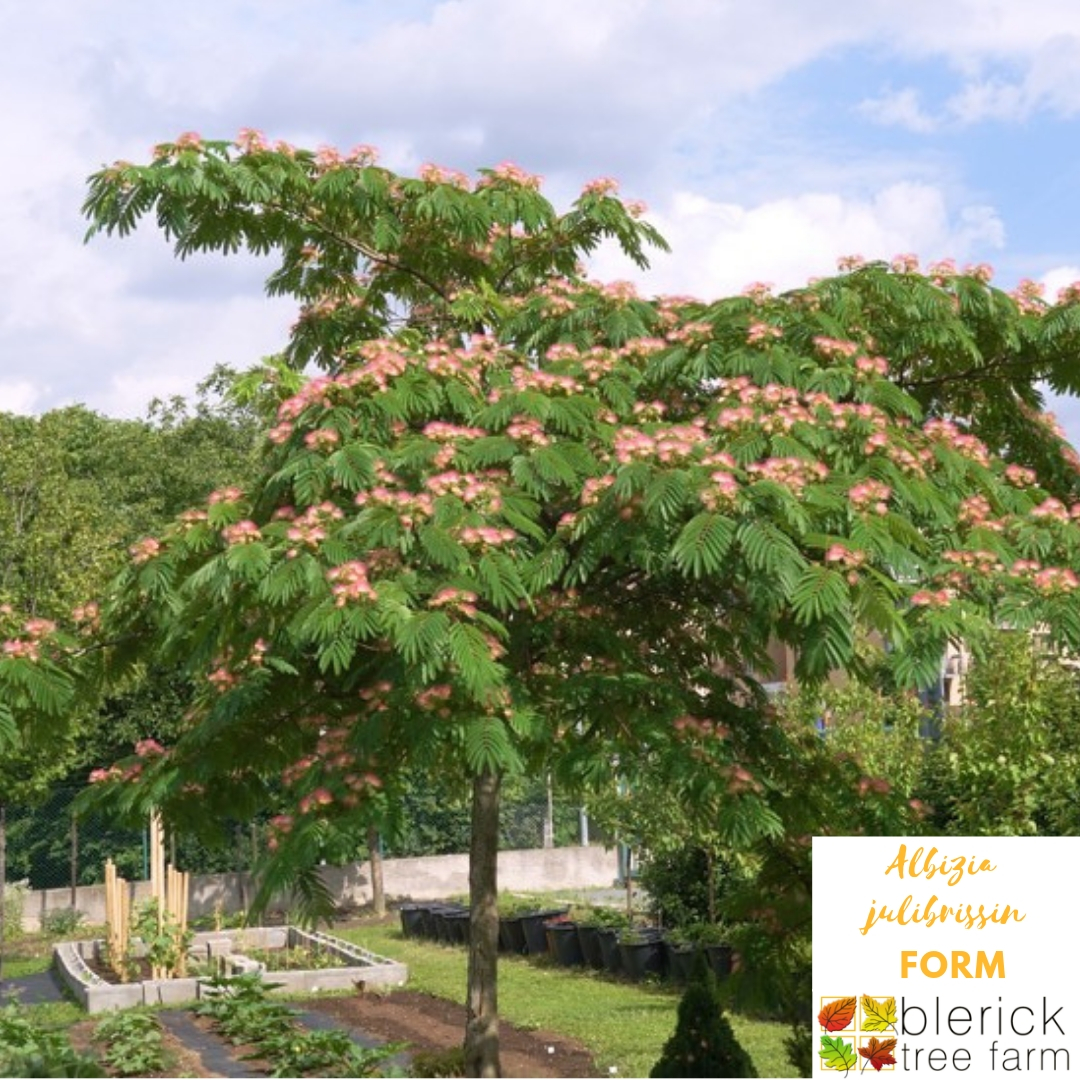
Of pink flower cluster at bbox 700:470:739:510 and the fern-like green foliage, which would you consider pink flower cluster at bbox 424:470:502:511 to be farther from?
pink flower cluster at bbox 700:470:739:510

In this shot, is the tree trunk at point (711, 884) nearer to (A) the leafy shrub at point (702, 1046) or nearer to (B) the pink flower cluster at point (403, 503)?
(A) the leafy shrub at point (702, 1046)

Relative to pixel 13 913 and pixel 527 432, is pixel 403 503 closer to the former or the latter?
pixel 527 432

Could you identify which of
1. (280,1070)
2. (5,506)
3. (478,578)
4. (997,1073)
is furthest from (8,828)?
(997,1073)

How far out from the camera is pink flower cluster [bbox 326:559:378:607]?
807cm

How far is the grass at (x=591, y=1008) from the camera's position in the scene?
56.5 feet

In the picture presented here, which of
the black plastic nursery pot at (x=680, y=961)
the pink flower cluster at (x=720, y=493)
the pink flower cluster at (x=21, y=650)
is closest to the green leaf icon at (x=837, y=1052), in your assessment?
the pink flower cluster at (x=720, y=493)

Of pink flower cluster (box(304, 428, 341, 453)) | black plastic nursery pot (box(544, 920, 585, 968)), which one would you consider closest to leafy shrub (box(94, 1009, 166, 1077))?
black plastic nursery pot (box(544, 920, 585, 968))

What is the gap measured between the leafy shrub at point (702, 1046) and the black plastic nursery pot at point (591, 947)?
13.7 meters

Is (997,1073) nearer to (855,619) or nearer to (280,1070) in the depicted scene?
(855,619)

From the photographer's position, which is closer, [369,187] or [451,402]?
[451,402]

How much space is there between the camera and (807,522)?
8.14 m

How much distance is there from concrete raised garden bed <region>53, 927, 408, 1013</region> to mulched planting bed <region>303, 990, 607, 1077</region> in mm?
760

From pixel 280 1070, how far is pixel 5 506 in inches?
441

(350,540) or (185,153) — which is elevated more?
(185,153)
